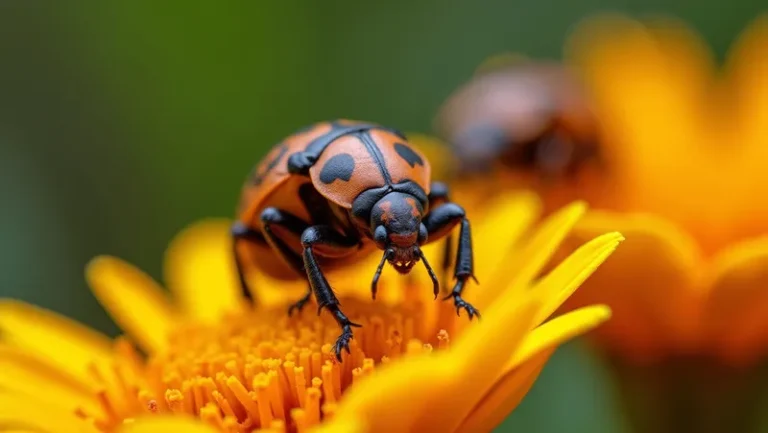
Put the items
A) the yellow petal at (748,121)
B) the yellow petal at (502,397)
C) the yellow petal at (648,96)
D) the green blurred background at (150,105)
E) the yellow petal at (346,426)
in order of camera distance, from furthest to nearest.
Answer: the green blurred background at (150,105), the yellow petal at (648,96), the yellow petal at (748,121), the yellow petal at (502,397), the yellow petal at (346,426)

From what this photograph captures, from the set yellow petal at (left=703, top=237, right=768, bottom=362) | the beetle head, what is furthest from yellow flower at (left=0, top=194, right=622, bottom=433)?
yellow petal at (left=703, top=237, right=768, bottom=362)

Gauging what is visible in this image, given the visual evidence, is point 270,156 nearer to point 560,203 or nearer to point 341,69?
point 560,203

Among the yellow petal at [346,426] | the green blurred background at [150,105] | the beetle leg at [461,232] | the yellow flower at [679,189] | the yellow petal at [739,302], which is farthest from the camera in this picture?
the green blurred background at [150,105]

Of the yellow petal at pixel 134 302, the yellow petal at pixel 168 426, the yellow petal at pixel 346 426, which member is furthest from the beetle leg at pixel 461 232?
the yellow petal at pixel 134 302

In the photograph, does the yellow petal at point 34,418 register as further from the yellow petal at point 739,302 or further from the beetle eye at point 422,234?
the yellow petal at point 739,302

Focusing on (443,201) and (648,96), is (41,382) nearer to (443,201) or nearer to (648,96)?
(443,201)

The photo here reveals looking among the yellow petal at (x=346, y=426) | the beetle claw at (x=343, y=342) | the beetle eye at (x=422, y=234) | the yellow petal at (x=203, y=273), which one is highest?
the beetle eye at (x=422, y=234)

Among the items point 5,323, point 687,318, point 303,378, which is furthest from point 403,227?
point 5,323
